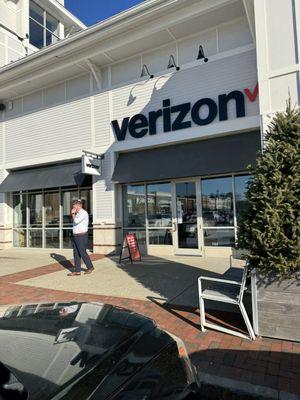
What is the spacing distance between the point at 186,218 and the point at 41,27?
44.3ft

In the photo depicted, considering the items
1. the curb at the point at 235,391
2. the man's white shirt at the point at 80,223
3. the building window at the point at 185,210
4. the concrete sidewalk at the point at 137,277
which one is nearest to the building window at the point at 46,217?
the building window at the point at 185,210

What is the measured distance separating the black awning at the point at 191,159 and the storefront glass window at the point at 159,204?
790 mm

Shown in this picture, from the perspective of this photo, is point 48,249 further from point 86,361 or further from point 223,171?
point 86,361

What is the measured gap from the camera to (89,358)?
73.8 inches

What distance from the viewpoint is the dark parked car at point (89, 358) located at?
63.7 inches

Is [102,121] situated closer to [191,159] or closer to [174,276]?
[191,159]

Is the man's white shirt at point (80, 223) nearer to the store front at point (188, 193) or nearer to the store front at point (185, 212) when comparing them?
the store front at point (188, 193)

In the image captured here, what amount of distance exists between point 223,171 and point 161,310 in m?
4.83

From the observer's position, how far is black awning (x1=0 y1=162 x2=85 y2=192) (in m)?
11.7

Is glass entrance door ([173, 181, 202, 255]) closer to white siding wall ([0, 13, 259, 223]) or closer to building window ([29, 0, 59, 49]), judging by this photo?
white siding wall ([0, 13, 259, 223])

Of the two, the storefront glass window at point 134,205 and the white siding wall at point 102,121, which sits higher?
the white siding wall at point 102,121

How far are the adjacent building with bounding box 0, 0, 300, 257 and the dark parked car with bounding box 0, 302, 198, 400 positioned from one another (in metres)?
6.99

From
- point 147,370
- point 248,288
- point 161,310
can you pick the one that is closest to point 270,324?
point 248,288

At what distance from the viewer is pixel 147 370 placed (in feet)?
6.17
